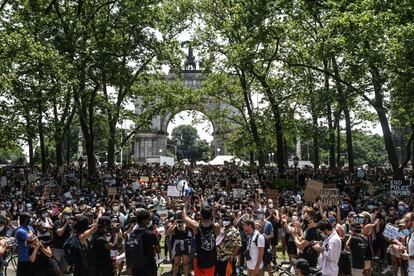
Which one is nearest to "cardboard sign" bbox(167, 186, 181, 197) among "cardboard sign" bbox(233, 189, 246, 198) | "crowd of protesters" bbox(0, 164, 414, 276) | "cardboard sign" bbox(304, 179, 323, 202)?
"cardboard sign" bbox(233, 189, 246, 198)

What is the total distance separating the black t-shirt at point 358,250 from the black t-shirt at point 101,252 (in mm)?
4743

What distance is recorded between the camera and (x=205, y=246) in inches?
366

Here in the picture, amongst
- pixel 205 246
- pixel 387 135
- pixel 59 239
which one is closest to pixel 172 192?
pixel 59 239

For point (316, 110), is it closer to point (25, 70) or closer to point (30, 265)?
point (25, 70)

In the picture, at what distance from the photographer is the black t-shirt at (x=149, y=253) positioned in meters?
8.38

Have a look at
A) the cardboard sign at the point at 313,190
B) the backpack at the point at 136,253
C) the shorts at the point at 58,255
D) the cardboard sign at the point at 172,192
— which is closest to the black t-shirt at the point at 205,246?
the backpack at the point at 136,253

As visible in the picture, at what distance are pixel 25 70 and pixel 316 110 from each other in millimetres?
14800

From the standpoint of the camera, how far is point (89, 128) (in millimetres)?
36219

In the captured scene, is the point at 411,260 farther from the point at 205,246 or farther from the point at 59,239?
the point at 59,239

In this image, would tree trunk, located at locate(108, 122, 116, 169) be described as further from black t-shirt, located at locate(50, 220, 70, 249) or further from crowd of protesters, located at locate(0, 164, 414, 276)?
black t-shirt, located at locate(50, 220, 70, 249)

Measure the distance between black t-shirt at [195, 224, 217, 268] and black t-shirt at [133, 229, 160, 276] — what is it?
1035 mm

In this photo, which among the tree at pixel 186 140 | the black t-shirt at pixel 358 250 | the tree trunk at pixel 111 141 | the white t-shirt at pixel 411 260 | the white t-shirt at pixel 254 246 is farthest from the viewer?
the tree at pixel 186 140

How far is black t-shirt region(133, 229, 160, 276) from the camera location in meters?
8.38

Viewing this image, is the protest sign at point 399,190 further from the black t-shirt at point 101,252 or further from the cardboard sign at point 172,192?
the black t-shirt at point 101,252
